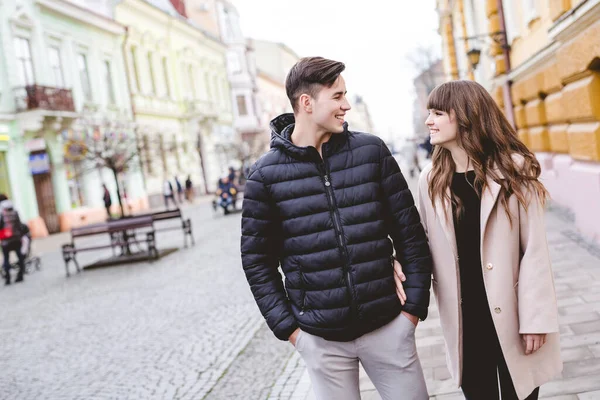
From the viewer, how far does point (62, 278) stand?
12234mm

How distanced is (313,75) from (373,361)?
114 centimetres

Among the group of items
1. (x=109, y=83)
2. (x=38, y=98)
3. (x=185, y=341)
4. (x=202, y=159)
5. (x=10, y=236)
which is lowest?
(x=185, y=341)

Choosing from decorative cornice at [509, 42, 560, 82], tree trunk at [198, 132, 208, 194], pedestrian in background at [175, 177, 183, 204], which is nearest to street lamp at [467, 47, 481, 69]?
decorative cornice at [509, 42, 560, 82]

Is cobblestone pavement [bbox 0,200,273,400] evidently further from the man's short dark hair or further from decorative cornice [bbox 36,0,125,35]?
decorative cornice [bbox 36,0,125,35]

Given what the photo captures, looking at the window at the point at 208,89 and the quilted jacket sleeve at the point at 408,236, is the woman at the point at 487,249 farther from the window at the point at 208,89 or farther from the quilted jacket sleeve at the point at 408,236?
the window at the point at 208,89

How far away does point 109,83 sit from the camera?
30484 millimetres

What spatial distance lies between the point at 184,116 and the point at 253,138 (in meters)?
12.7

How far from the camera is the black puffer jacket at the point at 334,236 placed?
2488mm

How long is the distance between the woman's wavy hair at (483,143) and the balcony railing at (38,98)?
2227cm

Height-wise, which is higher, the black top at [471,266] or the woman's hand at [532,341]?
the black top at [471,266]

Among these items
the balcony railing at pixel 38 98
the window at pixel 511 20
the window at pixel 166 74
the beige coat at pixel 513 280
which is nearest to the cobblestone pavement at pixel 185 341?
the beige coat at pixel 513 280

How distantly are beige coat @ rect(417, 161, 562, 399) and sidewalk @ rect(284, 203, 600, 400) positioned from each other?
4.04ft

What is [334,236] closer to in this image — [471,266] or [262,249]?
[262,249]

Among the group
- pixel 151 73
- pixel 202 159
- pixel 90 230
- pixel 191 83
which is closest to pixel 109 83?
pixel 151 73
